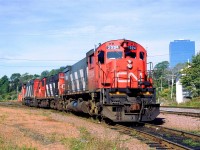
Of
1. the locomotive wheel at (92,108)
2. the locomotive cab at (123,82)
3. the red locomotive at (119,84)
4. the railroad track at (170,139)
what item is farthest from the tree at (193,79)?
the railroad track at (170,139)

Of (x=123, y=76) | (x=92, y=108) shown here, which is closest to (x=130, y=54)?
(x=123, y=76)

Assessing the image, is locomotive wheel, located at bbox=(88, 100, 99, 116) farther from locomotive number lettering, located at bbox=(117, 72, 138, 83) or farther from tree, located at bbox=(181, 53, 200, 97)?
tree, located at bbox=(181, 53, 200, 97)

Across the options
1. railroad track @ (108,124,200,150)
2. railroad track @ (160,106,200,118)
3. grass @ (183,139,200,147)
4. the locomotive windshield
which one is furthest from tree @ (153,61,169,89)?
grass @ (183,139,200,147)

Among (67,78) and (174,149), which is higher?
(67,78)

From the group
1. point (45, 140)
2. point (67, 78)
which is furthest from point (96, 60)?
point (67, 78)

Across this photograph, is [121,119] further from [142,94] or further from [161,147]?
[161,147]

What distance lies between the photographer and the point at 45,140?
1088cm

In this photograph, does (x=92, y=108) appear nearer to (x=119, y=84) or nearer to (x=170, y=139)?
(x=119, y=84)

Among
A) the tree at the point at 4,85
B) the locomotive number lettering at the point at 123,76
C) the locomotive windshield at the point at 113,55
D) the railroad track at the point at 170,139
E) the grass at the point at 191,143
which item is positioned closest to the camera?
the railroad track at the point at 170,139

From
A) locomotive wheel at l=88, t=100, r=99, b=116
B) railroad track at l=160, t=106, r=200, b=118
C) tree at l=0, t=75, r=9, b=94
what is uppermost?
tree at l=0, t=75, r=9, b=94

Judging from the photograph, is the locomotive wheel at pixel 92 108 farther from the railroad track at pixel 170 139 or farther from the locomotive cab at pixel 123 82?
the railroad track at pixel 170 139

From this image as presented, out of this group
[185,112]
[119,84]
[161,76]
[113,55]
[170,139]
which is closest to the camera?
[170,139]

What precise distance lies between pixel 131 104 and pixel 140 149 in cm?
636

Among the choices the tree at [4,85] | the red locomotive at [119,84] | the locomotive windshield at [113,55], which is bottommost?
the red locomotive at [119,84]
